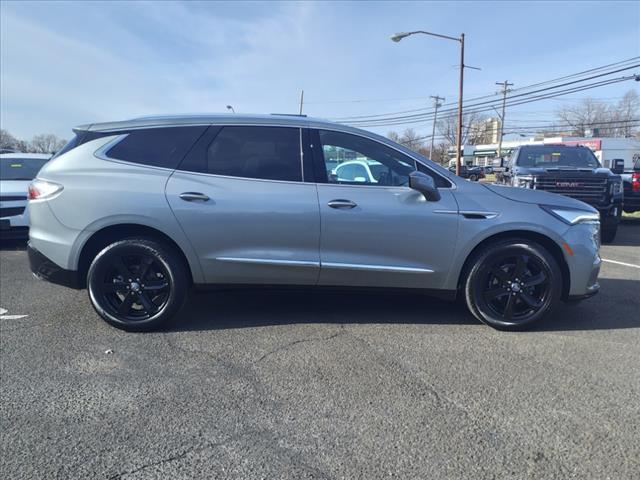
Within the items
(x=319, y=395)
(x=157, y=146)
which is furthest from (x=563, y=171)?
(x=319, y=395)

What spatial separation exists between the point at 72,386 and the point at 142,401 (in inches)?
21.8

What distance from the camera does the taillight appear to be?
3959 mm

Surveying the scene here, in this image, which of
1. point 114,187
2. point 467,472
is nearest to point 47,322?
point 114,187

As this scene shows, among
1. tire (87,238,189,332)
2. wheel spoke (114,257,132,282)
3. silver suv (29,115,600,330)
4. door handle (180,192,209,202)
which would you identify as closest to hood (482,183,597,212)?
silver suv (29,115,600,330)

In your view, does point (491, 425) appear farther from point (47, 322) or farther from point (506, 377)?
point (47, 322)

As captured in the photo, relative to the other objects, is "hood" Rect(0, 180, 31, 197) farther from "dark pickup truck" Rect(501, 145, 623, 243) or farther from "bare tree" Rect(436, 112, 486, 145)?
"bare tree" Rect(436, 112, 486, 145)

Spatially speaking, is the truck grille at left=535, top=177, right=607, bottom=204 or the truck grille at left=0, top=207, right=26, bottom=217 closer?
the truck grille at left=0, top=207, right=26, bottom=217

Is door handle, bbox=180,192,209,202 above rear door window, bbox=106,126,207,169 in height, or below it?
below

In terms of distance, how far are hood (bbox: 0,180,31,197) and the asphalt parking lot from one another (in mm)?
3772

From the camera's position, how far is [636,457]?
236 centimetres

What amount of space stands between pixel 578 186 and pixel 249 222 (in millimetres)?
7461

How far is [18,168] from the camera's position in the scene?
8484 mm

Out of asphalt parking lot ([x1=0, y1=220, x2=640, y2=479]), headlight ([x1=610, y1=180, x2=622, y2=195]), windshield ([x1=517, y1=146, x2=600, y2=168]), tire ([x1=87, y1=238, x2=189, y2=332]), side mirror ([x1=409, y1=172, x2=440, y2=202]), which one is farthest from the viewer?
windshield ([x1=517, y1=146, x2=600, y2=168])

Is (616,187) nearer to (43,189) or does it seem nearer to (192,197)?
(192,197)
